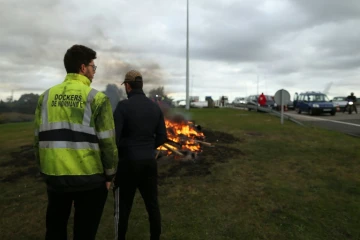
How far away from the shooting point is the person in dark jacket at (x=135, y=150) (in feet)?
10.4

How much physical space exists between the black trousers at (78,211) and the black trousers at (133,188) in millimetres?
743

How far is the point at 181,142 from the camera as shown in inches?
328

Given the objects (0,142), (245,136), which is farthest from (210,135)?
(0,142)

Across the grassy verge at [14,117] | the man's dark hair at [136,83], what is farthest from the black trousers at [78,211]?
the grassy verge at [14,117]

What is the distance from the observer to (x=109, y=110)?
2334 millimetres

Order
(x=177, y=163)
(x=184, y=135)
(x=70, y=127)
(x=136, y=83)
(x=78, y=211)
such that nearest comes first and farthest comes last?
(x=70, y=127), (x=78, y=211), (x=136, y=83), (x=177, y=163), (x=184, y=135)

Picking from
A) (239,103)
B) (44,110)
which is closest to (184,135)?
(44,110)

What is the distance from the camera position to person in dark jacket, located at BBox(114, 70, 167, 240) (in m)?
3.16

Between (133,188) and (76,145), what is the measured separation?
1.20m

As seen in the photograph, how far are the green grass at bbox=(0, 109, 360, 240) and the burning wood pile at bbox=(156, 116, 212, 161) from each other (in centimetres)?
63

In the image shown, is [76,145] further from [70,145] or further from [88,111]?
[88,111]

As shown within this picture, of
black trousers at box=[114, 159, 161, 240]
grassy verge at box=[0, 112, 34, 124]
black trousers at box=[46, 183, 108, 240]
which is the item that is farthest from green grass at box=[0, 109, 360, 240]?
grassy verge at box=[0, 112, 34, 124]

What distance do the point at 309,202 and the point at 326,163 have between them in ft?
9.59

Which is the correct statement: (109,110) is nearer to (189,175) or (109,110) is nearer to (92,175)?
(92,175)
